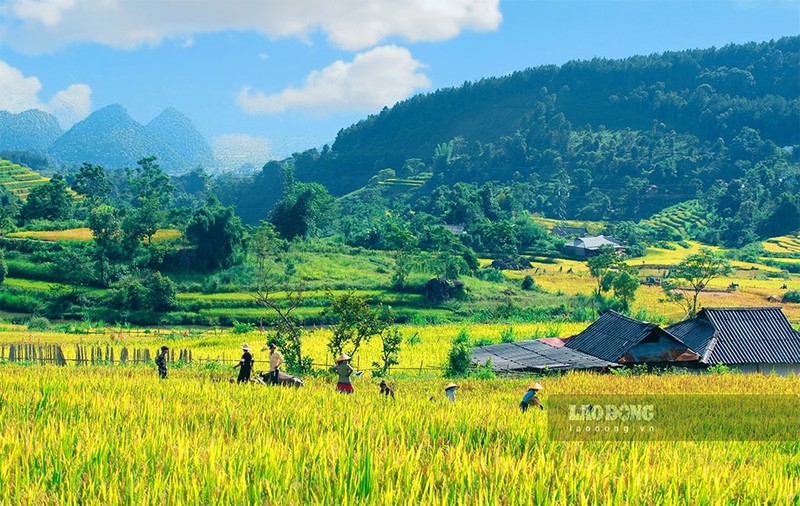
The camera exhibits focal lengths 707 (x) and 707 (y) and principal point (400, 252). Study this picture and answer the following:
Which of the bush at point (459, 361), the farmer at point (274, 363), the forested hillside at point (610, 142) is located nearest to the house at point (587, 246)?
the forested hillside at point (610, 142)

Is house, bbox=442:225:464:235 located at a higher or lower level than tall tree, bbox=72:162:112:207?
lower

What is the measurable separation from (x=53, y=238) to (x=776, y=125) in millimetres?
137582

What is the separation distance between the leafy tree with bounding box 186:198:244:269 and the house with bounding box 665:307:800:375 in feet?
122

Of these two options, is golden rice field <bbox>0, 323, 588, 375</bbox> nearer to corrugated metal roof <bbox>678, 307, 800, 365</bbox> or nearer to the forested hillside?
corrugated metal roof <bbox>678, 307, 800, 365</bbox>

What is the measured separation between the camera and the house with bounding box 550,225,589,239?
91.0 meters

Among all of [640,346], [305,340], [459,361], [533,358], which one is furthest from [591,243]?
[459,361]

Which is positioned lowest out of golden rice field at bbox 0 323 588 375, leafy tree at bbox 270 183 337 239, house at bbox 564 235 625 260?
golden rice field at bbox 0 323 588 375

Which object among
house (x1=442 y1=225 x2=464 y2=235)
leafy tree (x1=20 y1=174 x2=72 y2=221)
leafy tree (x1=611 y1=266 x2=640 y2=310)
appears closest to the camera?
leafy tree (x1=611 y1=266 x2=640 y2=310)

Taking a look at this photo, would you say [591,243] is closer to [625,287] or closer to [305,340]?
[625,287]

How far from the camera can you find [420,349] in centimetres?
3161

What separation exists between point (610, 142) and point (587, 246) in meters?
65.7

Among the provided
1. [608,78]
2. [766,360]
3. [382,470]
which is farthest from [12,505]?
[608,78]

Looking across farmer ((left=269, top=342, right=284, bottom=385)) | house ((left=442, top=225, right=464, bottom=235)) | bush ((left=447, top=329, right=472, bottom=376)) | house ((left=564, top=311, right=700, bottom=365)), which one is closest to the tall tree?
house ((left=442, top=225, right=464, bottom=235))

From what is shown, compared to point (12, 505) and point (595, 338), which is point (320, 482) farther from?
point (595, 338)
